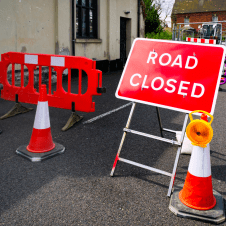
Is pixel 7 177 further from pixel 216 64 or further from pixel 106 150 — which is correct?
pixel 216 64

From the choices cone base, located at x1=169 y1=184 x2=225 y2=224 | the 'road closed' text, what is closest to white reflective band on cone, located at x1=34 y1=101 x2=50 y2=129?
the 'road closed' text

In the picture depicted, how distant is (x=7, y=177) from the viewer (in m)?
3.28

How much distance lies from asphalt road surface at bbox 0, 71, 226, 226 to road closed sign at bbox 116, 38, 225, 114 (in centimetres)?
93

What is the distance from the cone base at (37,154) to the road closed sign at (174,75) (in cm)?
126

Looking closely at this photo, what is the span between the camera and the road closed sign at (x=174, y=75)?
305cm

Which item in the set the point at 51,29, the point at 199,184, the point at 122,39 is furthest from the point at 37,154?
the point at 122,39

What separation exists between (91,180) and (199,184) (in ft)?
3.94

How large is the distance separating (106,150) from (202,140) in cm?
179

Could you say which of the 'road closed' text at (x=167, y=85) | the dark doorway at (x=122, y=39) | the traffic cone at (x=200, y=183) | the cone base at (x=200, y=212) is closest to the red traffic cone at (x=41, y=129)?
the 'road closed' text at (x=167, y=85)

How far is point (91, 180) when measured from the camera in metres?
3.25

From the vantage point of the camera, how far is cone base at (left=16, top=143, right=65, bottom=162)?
373 cm

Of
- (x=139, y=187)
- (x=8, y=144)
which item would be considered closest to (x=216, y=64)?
(x=139, y=187)

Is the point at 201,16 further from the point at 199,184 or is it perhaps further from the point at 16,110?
the point at 199,184

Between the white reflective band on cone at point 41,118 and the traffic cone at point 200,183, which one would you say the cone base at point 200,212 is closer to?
the traffic cone at point 200,183
